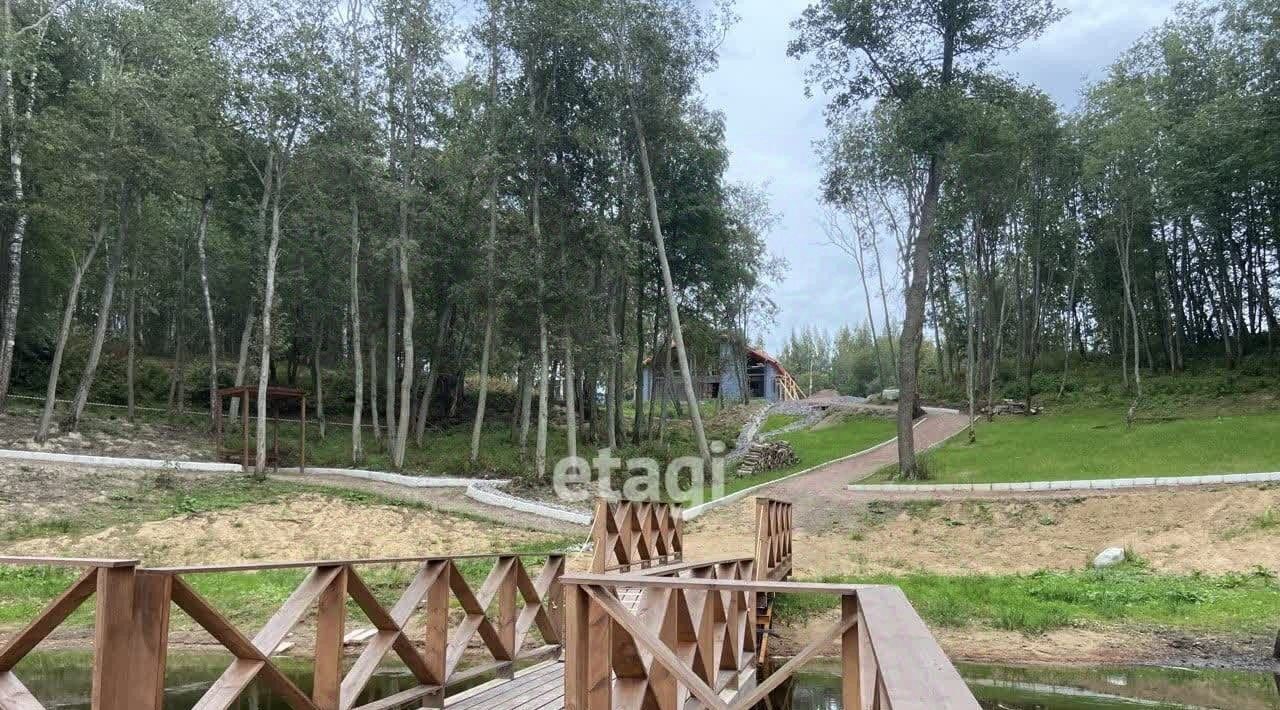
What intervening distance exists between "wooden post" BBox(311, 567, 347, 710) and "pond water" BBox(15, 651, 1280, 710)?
157 inches

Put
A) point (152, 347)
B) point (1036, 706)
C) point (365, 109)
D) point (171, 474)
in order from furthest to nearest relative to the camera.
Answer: point (152, 347) → point (365, 109) → point (171, 474) → point (1036, 706)

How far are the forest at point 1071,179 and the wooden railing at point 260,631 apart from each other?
16.6 metres

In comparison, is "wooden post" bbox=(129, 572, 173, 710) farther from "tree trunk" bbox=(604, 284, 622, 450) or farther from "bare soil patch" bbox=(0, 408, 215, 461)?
"tree trunk" bbox=(604, 284, 622, 450)

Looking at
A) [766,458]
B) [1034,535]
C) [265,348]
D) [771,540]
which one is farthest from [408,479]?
[1034,535]

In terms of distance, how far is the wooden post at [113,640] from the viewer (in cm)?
279

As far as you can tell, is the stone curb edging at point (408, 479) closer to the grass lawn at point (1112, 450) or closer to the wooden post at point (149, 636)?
the grass lawn at point (1112, 450)

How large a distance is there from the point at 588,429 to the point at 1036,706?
70.3 feet

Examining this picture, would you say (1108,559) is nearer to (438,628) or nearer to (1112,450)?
(1112,450)

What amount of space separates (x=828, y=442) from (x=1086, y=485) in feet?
45.7

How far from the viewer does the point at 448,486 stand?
19.1 meters

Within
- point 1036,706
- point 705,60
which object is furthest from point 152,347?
point 1036,706

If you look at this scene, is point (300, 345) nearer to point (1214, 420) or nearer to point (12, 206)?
point (12, 206)

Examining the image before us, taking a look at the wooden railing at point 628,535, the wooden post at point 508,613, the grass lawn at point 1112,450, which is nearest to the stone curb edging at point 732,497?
the grass lawn at point 1112,450

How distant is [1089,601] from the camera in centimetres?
1058
